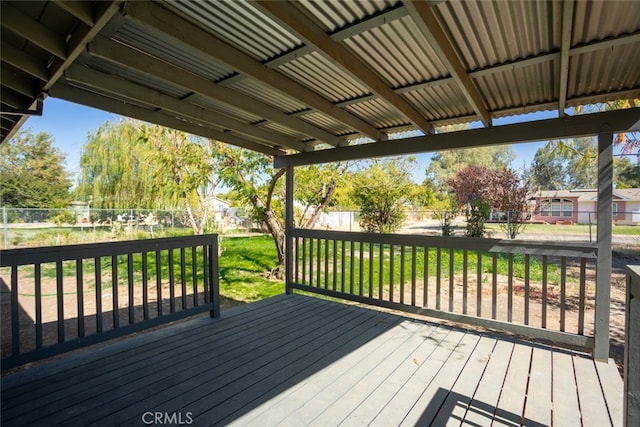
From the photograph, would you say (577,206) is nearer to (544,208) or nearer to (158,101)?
(544,208)

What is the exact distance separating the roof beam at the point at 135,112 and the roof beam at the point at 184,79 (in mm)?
886

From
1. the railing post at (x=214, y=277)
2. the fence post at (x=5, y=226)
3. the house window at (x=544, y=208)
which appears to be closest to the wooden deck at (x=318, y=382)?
the railing post at (x=214, y=277)

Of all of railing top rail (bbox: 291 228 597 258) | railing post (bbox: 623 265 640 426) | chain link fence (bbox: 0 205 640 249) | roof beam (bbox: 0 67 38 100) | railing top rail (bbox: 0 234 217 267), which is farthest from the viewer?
chain link fence (bbox: 0 205 640 249)

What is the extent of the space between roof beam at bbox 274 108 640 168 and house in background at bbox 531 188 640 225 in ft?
34.6

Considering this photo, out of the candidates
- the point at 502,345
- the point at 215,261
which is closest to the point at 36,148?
the point at 215,261

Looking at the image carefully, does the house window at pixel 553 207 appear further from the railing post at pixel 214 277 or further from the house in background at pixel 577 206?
the railing post at pixel 214 277

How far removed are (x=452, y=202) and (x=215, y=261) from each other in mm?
11907

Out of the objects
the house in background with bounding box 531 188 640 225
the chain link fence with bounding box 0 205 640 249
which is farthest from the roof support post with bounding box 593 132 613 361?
the house in background with bounding box 531 188 640 225

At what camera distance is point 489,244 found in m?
3.08

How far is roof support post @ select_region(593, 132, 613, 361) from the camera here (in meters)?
2.58

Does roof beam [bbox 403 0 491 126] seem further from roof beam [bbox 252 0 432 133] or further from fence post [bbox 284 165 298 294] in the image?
fence post [bbox 284 165 298 294]

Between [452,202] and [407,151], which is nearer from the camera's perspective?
[407,151]

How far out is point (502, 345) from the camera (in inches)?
113

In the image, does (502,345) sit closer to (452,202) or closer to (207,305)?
(207,305)
